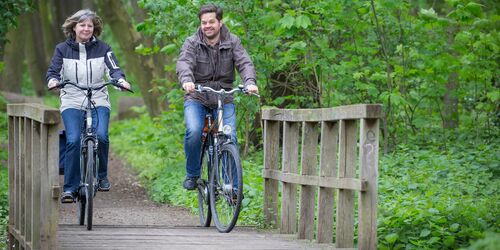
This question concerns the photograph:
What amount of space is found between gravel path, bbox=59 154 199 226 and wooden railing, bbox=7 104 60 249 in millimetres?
1896

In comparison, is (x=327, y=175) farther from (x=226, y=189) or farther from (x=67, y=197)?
(x=67, y=197)

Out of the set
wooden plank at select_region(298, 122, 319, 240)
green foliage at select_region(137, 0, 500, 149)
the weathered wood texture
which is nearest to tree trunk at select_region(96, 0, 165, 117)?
green foliage at select_region(137, 0, 500, 149)

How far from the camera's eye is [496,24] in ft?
46.0

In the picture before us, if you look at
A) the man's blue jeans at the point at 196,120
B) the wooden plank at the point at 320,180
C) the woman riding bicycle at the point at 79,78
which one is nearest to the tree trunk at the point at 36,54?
the woman riding bicycle at the point at 79,78

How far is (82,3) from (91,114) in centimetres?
2387

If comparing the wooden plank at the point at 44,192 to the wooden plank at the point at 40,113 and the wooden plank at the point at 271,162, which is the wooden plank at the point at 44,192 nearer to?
the wooden plank at the point at 40,113

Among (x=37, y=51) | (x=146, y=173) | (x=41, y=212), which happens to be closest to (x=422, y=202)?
(x=41, y=212)

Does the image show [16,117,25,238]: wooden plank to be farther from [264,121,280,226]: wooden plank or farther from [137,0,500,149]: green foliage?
[137,0,500,149]: green foliage

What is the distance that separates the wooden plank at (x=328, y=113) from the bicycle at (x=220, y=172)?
0.47 meters

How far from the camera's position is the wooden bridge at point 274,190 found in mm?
6391

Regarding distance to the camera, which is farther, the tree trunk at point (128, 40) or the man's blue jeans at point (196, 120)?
the tree trunk at point (128, 40)

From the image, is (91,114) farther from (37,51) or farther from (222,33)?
(37,51)

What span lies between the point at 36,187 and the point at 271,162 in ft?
8.68

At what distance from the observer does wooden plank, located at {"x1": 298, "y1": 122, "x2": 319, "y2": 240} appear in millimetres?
7801
